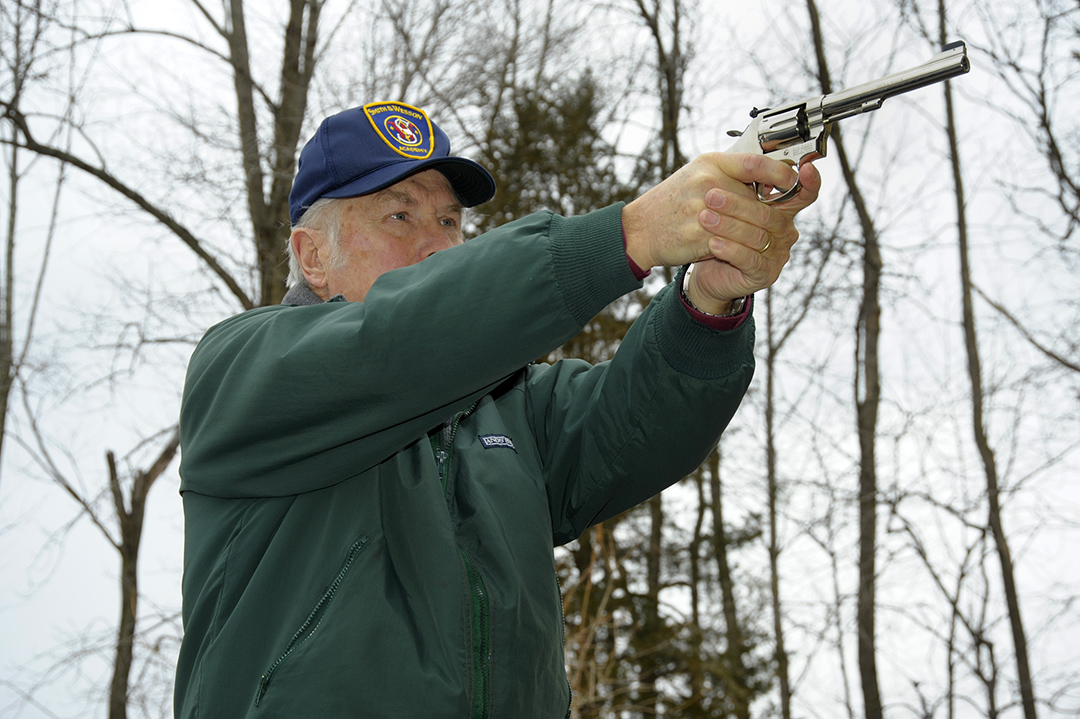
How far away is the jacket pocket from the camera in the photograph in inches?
52.0

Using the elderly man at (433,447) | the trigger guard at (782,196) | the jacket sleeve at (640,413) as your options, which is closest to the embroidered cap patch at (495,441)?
the elderly man at (433,447)

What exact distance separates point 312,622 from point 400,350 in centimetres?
50

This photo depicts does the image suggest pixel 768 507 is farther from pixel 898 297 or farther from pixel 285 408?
pixel 285 408

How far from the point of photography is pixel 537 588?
1.61 metres

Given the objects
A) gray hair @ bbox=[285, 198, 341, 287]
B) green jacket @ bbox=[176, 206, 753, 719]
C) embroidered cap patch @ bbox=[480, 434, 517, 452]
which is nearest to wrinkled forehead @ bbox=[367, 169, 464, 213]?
gray hair @ bbox=[285, 198, 341, 287]

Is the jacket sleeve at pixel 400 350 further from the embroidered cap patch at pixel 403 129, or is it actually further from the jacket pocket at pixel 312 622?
the embroidered cap patch at pixel 403 129

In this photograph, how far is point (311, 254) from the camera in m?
2.01

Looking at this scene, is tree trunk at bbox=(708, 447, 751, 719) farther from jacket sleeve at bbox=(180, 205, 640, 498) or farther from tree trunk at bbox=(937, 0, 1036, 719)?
jacket sleeve at bbox=(180, 205, 640, 498)

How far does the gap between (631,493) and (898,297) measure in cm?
900

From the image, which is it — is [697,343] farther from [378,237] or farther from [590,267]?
[378,237]

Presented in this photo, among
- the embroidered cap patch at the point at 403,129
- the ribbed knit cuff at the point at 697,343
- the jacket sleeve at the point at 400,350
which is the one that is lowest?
the jacket sleeve at the point at 400,350

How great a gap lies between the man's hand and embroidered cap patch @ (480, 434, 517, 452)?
1.91 feet

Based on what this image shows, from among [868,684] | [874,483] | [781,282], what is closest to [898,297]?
[874,483]

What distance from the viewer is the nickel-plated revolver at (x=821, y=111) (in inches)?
61.5
